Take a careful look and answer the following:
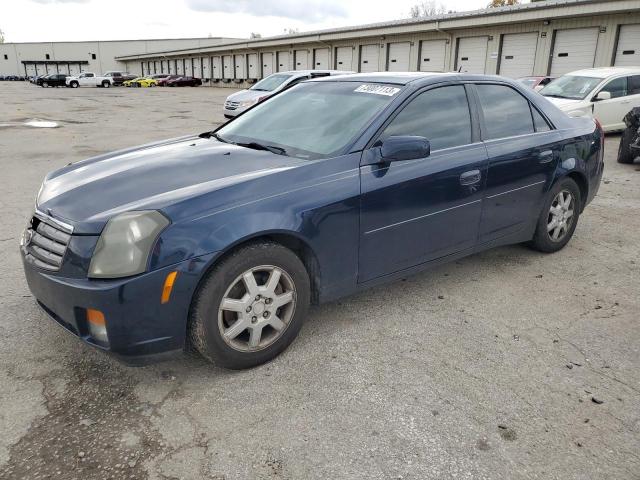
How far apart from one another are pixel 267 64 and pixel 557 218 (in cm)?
4377

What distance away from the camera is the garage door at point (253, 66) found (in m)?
47.2

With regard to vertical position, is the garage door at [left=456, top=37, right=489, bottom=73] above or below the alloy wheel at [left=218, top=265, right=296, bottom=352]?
above

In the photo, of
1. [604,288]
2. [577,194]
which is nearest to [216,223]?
[604,288]

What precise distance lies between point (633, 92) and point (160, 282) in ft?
44.0

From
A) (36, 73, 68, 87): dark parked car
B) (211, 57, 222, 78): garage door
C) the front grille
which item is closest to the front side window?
the front grille

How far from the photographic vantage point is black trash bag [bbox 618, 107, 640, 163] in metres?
8.77

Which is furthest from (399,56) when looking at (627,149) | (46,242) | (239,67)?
(46,242)

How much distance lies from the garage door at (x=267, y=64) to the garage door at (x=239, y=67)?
4.50 m

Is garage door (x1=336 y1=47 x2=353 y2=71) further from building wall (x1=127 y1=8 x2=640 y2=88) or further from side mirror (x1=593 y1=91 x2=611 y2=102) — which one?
side mirror (x1=593 y1=91 x2=611 y2=102)

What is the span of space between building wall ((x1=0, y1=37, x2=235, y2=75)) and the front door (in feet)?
305

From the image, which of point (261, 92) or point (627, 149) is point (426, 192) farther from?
point (261, 92)

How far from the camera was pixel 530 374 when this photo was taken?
2.90 m

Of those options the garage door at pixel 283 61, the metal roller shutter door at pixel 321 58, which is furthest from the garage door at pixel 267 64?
the metal roller shutter door at pixel 321 58

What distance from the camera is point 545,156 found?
13.9 feet
